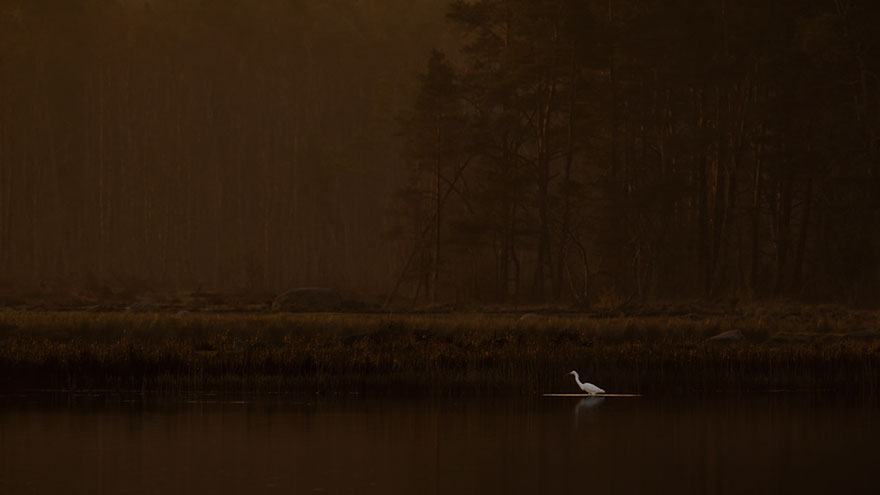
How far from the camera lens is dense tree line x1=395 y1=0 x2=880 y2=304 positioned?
5338cm

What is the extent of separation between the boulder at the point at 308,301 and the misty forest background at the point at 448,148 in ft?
15.3

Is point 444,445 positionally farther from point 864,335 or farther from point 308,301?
point 308,301

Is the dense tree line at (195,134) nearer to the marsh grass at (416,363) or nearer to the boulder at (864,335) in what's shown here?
the boulder at (864,335)

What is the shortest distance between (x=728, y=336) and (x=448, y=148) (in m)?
25.8

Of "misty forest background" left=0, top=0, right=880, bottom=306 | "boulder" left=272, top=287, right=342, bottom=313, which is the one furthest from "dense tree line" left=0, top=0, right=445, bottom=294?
"boulder" left=272, top=287, right=342, bottom=313

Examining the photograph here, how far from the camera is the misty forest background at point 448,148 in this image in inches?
2170

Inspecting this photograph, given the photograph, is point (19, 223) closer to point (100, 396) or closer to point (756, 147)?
point (756, 147)

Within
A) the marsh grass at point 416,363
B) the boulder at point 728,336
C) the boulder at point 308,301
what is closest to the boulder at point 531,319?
the marsh grass at point 416,363

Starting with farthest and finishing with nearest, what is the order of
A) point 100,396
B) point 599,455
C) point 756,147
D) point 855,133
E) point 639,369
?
point 756,147 → point 855,133 → point 639,369 → point 100,396 → point 599,455

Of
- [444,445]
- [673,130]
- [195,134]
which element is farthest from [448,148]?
[195,134]

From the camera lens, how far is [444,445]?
2120 cm

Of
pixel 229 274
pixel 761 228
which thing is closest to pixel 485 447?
pixel 761 228

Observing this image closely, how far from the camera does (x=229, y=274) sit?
91.3 metres

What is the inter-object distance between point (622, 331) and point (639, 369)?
6.98 m
